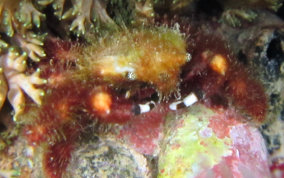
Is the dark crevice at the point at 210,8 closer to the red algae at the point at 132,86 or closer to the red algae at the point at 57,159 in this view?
the red algae at the point at 132,86

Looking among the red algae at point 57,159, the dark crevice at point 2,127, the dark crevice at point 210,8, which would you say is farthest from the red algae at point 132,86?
the dark crevice at point 210,8

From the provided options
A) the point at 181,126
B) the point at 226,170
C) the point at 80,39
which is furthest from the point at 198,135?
the point at 80,39

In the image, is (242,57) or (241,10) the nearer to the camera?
(242,57)

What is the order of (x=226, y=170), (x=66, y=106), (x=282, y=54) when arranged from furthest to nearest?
(x=282, y=54), (x=66, y=106), (x=226, y=170)

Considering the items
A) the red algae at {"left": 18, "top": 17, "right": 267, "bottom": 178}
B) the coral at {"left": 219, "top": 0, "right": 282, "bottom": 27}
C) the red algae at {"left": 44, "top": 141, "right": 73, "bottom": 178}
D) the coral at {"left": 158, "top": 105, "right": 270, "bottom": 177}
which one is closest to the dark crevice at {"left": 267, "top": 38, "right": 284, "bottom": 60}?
the red algae at {"left": 18, "top": 17, "right": 267, "bottom": 178}

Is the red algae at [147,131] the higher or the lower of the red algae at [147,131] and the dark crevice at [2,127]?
the higher

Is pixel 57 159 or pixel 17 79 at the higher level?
pixel 17 79

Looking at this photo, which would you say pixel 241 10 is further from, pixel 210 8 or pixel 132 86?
pixel 132 86

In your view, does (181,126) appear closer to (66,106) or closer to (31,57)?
(66,106)

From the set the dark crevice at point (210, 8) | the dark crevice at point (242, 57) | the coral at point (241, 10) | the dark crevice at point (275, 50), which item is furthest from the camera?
the dark crevice at point (210, 8)

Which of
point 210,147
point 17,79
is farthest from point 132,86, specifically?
point 17,79

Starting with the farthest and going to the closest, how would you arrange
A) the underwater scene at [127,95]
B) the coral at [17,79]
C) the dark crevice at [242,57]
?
the dark crevice at [242,57] < the coral at [17,79] < the underwater scene at [127,95]
